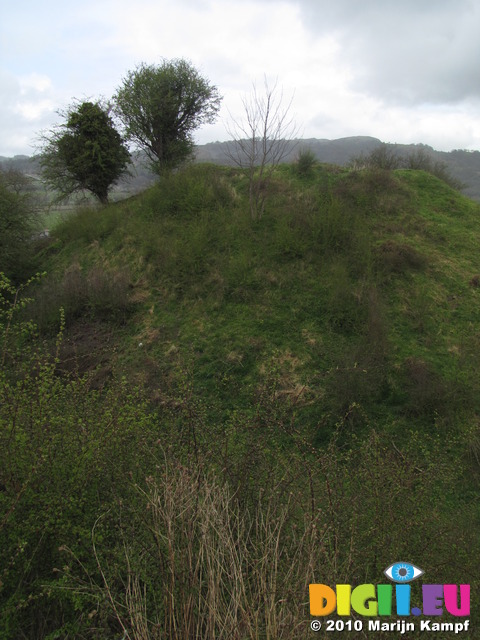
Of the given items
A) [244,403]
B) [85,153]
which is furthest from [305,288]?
[85,153]

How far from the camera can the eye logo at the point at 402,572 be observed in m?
2.65

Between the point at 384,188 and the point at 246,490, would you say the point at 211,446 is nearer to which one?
the point at 246,490

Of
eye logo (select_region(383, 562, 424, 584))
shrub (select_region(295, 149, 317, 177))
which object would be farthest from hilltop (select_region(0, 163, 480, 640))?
shrub (select_region(295, 149, 317, 177))

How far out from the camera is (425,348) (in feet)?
22.9

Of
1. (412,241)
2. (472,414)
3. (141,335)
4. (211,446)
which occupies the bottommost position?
(472,414)

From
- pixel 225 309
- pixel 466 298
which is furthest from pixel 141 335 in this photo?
pixel 466 298

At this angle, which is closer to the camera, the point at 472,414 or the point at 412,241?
the point at 472,414

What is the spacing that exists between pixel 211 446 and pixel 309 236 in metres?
7.56

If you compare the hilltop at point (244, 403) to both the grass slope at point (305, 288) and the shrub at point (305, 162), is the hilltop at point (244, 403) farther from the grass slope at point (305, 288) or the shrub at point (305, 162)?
the shrub at point (305, 162)

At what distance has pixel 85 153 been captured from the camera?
12828mm

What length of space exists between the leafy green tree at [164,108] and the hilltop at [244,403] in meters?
1.98

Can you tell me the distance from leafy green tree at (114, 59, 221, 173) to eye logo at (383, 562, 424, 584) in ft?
46.2

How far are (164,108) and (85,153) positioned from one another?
11.6 ft

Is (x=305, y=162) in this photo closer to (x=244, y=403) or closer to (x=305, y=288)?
(x=305, y=288)
